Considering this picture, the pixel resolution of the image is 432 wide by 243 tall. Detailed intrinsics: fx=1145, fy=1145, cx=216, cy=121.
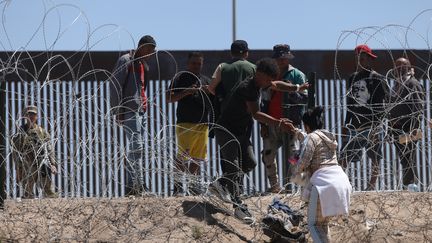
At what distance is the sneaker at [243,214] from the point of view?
439 inches

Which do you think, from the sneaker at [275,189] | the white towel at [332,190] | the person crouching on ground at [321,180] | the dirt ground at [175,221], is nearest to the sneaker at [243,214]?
the dirt ground at [175,221]

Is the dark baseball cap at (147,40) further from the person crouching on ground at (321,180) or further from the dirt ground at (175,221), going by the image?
the person crouching on ground at (321,180)

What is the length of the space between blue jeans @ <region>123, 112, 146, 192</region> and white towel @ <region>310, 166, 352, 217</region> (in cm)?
170

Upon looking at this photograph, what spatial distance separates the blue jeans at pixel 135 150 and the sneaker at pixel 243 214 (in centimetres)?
97

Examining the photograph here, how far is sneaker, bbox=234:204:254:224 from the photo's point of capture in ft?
36.6

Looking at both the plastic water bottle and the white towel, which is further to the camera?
the plastic water bottle

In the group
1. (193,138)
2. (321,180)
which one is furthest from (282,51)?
(321,180)

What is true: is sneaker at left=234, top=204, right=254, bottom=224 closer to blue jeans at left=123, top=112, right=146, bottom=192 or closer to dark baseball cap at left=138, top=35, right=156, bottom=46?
blue jeans at left=123, top=112, right=146, bottom=192

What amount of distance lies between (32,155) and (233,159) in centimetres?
203

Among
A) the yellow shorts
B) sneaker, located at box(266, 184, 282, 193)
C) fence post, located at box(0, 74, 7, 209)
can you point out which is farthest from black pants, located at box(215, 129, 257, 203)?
fence post, located at box(0, 74, 7, 209)

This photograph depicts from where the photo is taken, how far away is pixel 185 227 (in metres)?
11.1

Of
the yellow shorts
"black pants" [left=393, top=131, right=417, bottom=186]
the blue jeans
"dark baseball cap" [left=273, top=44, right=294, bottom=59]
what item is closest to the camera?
the blue jeans

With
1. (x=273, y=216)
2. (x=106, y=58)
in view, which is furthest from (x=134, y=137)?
(x=106, y=58)

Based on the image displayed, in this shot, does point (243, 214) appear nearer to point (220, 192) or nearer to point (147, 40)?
point (220, 192)
